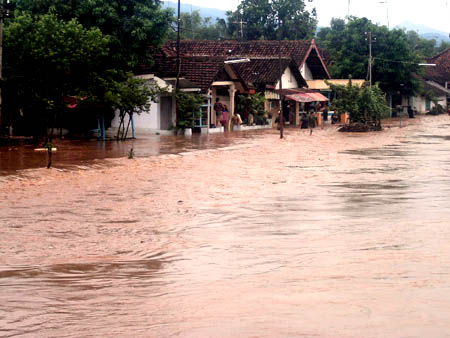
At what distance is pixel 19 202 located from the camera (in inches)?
587

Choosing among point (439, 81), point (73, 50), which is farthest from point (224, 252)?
point (439, 81)

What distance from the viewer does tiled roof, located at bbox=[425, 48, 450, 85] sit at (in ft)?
224

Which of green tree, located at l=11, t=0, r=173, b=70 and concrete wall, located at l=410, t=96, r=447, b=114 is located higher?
green tree, located at l=11, t=0, r=173, b=70

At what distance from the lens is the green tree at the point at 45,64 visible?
24656mm

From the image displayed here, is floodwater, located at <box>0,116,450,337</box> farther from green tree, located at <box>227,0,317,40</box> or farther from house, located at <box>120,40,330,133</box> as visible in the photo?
green tree, located at <box>227,0,317,40</box>

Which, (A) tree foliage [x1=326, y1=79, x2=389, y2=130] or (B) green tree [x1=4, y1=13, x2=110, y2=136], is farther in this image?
(A) tree foliage [x1=326, y1=79, x2=389, y2=130]

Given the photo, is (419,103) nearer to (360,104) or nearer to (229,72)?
(360,104)

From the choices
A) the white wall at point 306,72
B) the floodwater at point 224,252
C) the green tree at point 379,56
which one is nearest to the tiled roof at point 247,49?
the white wall at point 306,72

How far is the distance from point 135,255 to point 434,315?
4.44 metres

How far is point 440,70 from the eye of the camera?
69.5 m

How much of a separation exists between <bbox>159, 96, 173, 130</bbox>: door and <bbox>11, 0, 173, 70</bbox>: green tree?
93.5 inches

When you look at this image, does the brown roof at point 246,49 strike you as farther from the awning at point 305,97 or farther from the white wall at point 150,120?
the white wall at point 150,120

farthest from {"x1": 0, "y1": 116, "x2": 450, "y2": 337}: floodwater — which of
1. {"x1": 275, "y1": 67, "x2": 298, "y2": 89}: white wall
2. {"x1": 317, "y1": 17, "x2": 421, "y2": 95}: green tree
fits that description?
{"x1": 317, "y1": 17, "x2": 421, "y2": 95}: green tree

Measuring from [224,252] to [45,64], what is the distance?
53.0 ft
